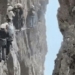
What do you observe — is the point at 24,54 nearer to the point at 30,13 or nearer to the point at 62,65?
the point at 30,13

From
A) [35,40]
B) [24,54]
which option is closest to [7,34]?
[24,54]

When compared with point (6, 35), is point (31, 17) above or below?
above

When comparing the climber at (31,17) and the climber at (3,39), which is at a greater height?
the climber at (31,17)

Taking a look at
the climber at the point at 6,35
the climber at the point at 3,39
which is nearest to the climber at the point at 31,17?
the climber at the point at 3,39

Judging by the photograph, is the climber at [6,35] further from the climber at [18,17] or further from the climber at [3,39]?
the climber at [18,17]

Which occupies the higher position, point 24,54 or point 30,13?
point 30,13

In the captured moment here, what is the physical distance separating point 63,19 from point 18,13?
901cm

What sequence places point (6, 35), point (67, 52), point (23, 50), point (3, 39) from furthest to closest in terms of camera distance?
point (23, 50) → point (3, 39) → point (6, 35) → point (67, 52)

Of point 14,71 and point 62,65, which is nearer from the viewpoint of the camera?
point 62,65

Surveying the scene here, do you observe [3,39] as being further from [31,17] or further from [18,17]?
[31,17]

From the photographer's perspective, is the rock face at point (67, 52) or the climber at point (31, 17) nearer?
the rock face at point (67, 52)

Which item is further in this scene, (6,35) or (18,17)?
(18,17)

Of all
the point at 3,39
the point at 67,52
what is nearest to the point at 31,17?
the point at 3,39

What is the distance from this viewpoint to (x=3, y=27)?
9586mm
